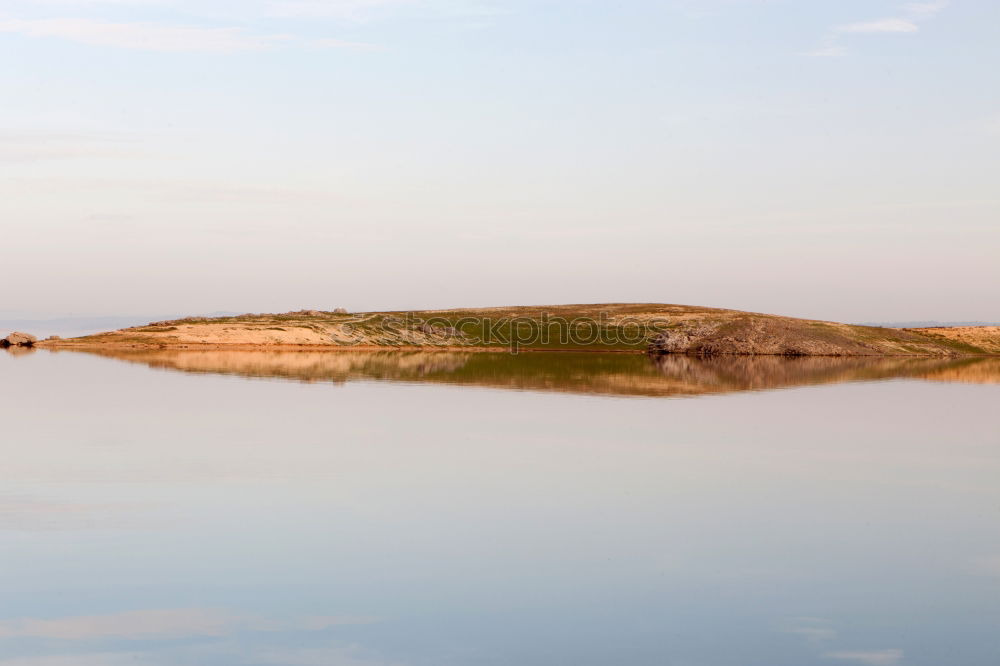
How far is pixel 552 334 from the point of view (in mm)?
114938

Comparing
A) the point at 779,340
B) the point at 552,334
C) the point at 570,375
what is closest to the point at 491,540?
the point at 570,375

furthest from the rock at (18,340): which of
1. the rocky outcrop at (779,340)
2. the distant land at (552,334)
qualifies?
the rocky outcrop at (779,340)

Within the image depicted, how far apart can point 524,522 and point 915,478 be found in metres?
9.23

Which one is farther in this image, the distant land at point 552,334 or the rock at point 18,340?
the distant land at point 552,334

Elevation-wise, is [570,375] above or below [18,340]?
below

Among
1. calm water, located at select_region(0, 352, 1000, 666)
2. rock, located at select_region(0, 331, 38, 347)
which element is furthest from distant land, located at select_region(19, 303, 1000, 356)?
calm water, located at select_region(0, 352, 1000, 666)

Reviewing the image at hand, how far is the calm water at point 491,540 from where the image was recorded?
415 inches

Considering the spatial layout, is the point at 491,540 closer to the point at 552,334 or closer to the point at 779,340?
the point at 779,340

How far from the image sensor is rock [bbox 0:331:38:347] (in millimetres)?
90125

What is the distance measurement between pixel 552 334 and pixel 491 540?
10040 centimetres

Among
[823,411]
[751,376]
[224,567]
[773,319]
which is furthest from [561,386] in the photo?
[773,319]

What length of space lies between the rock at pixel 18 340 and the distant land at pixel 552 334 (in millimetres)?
1660

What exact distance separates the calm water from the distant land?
6763 centimetres

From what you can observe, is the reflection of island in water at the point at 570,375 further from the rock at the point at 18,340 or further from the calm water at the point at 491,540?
the rock at the point at 18,340
